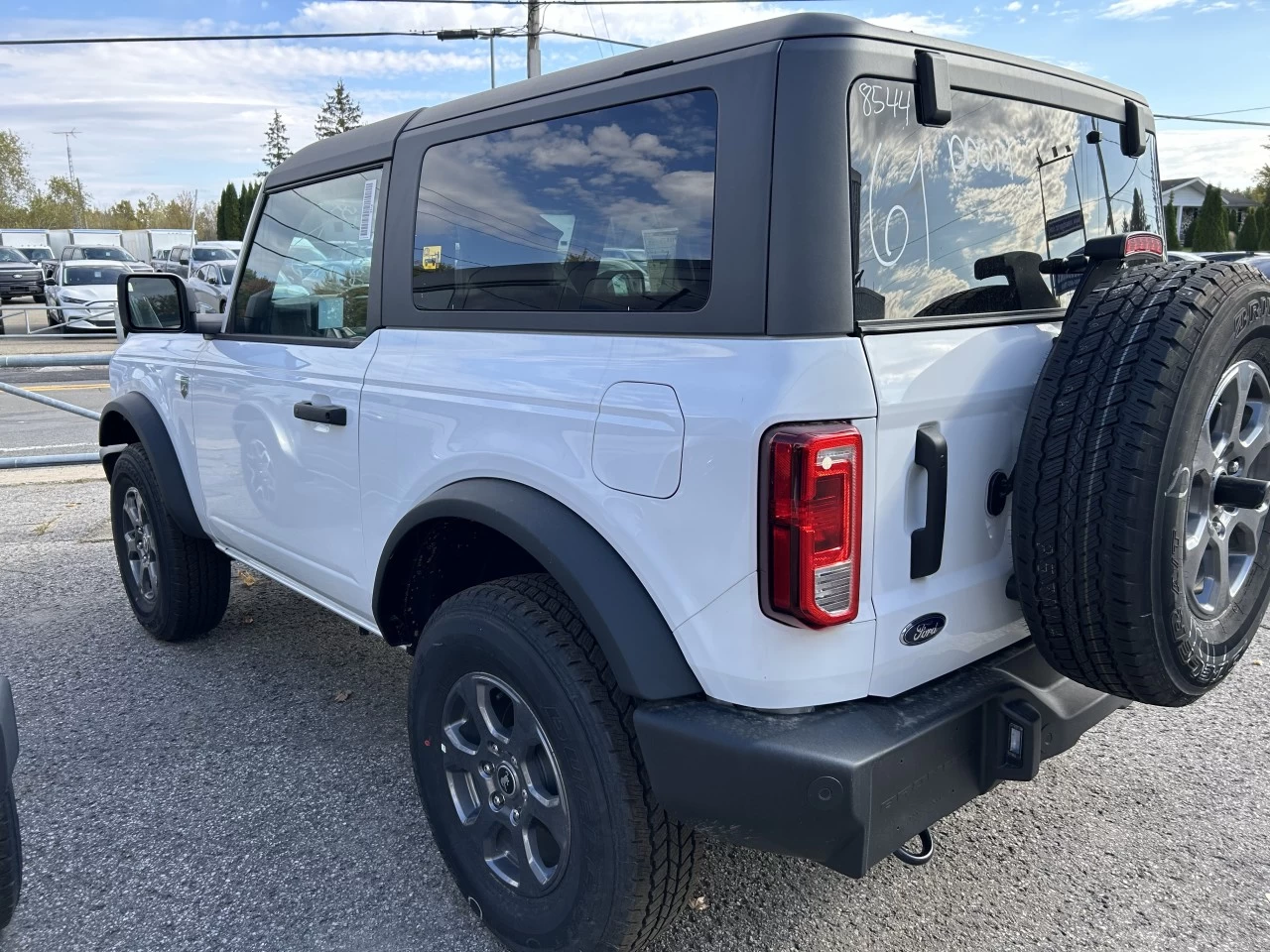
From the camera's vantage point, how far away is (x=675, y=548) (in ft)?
6.30

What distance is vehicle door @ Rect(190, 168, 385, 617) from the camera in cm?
293

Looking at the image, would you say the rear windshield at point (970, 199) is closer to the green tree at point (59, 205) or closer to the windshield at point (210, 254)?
the windshield at point (210, 254)

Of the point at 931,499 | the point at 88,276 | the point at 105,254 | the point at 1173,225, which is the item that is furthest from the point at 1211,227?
the point at 931,499

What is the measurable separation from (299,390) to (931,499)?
202 centimetres

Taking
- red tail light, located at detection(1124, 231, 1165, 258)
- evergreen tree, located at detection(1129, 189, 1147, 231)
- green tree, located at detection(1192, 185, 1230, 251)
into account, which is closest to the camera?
red tail light, located at detection(1124, 231, 1165, 258)

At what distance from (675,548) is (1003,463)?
0.77 metres

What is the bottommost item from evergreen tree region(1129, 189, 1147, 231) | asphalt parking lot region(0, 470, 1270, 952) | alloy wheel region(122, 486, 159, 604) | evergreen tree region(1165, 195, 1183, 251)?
asphalt parking lot region(0, 470, 1270, 952)

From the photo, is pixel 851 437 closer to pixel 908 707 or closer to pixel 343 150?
pixel 908 707

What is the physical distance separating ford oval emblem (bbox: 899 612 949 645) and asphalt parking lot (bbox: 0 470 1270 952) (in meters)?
0.95

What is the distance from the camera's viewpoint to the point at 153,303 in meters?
4.08

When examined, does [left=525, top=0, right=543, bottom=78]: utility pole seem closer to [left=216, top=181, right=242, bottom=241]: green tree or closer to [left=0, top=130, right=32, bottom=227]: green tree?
[left=216, top=181, right=242, bottom=241]: green tree

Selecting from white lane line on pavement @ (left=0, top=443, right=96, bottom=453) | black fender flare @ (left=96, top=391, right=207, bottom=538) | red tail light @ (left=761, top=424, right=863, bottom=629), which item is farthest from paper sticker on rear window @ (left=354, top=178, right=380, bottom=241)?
white lane line on pavement @ (left=0, top=443, right=96, bottom=453)

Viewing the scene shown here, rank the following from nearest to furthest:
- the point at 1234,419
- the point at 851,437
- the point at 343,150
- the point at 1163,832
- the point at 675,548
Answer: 1. the point at 851,437
2. the point at 675,548
3. the point at 1234,419
4. the point at 1163,832
5. the point at 343,150

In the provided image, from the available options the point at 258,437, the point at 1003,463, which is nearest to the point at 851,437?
the point at 1003,463
